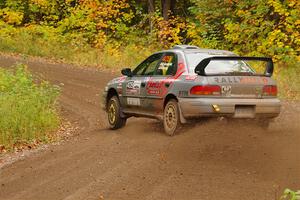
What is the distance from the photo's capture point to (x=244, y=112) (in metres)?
10.6

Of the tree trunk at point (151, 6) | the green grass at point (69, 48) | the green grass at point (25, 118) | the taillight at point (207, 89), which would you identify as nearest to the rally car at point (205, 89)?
the taillight at point (207, 89)

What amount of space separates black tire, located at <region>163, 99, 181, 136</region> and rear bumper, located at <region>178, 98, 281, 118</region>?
0.67ft

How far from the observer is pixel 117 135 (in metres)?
12.3

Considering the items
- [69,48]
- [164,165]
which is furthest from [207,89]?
[69,48]

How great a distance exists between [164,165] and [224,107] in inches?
76.9

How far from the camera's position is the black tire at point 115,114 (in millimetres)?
13078

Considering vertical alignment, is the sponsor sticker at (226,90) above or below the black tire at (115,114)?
above

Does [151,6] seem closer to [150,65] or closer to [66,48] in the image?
[66,48]

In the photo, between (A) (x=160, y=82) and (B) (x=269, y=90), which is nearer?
(B) (x=269, y=90)

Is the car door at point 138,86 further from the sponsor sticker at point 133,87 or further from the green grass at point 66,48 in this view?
the green grass at point 66,48

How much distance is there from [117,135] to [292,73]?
35.7 ft

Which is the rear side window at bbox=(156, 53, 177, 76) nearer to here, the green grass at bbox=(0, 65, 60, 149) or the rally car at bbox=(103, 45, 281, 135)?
the rally car at bbox=(103, 45, 281, 135)

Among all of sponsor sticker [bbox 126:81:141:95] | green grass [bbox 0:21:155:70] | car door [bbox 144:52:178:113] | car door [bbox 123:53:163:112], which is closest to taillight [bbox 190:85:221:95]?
car door [bbox 144:52:178:113]

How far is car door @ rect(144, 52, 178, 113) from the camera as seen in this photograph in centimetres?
1130
